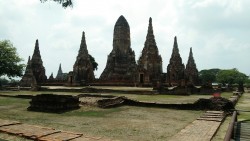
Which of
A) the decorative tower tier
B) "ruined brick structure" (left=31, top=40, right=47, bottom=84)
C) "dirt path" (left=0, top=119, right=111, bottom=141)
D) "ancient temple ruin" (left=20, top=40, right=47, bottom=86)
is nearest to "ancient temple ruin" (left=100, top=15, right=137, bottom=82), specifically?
the decorative tower tier

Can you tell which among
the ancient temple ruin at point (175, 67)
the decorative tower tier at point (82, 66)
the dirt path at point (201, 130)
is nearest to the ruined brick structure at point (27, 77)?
the decorative tower tier at point (82, 66)

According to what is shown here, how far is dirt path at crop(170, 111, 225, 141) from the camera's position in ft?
22.6

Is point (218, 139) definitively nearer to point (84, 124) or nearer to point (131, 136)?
point (131, 136)

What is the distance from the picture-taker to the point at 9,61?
38406 millimetres

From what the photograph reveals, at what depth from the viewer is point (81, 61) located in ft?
130

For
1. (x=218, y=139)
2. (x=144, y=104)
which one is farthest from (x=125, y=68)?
(x=218, y=139)

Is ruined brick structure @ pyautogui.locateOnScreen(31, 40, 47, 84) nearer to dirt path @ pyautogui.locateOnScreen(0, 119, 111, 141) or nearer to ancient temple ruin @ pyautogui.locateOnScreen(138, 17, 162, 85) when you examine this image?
ancient temple ruin @ pyautogui.locateOnScreen(138, 17, 162, 85)

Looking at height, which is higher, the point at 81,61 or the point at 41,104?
the point at 81,61

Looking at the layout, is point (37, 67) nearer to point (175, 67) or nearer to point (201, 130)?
A: point (175, 67)

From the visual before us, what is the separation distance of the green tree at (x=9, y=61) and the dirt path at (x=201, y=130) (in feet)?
112

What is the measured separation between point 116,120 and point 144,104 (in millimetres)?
4690

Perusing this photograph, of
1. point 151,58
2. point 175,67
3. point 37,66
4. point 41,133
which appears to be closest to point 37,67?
point 37,66

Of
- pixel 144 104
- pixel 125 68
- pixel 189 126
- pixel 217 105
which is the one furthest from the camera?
pixel 125 68

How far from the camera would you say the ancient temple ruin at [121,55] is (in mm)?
43781
